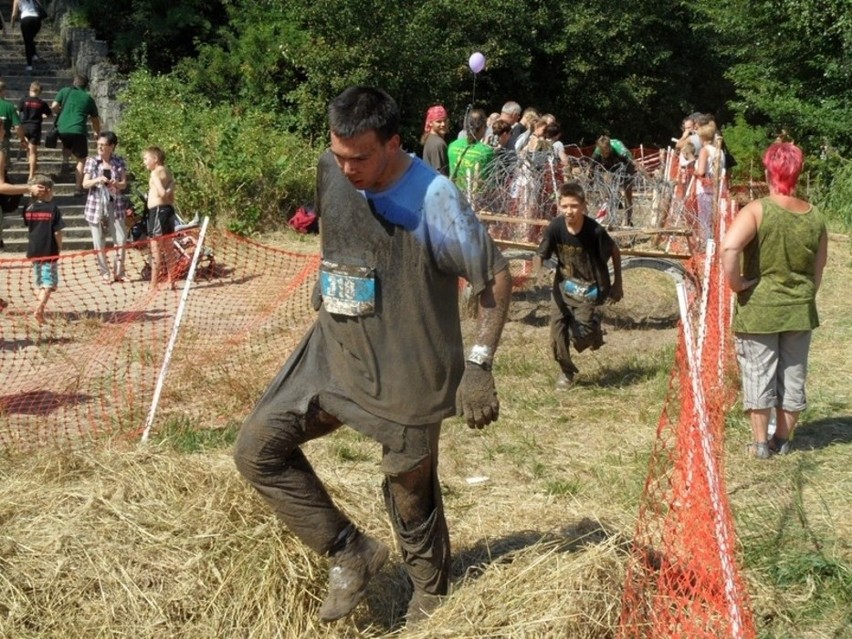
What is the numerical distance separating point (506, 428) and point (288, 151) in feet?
34.9

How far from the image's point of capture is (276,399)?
13.6 ft

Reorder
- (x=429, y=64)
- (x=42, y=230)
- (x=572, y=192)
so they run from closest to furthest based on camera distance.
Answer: (x=572, y=192) < (x=42, y=230) < (x=429, y=64)

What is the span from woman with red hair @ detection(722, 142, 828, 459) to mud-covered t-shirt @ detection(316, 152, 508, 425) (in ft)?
9.54

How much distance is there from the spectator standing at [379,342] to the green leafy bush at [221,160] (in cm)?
1149

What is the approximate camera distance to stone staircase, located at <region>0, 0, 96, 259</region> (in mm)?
14961

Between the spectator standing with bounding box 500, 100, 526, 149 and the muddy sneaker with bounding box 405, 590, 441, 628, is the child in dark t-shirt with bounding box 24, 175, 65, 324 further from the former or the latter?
the muddy sneaker with bounding box 405, 590, 441, 628

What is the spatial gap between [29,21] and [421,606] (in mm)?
17538

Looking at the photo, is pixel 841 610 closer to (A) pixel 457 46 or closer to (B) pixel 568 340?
(B) pixel 568 340

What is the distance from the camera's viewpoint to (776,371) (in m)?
6.65

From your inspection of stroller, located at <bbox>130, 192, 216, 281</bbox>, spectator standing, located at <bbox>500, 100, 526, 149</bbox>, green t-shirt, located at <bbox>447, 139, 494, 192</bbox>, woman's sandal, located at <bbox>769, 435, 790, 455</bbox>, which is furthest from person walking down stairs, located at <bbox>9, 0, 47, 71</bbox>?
woman's sandal, located at <bbox>769, 435, 790, 455</bbox>

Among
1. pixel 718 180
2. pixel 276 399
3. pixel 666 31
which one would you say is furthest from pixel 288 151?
pixel 666 31

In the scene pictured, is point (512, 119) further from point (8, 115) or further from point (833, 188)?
point (833, 188)

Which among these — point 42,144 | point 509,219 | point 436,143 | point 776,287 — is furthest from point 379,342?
point 42,144

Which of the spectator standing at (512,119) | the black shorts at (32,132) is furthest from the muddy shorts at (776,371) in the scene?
the black shorts at (32,132)
